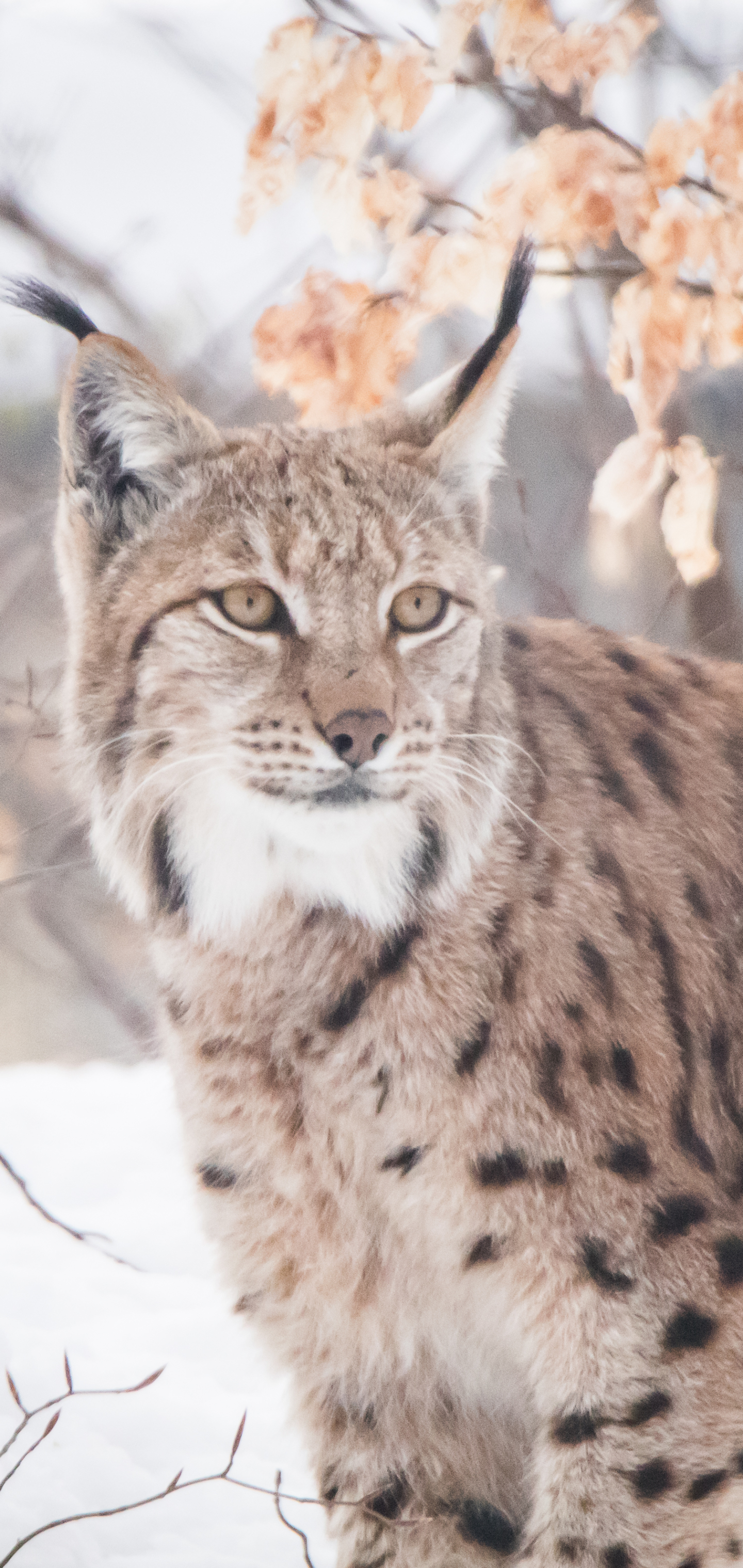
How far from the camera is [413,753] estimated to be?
3.21ft

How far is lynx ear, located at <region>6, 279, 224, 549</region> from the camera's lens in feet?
3.17

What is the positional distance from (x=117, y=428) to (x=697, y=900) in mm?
617

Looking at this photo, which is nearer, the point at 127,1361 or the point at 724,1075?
the point at 724,1075

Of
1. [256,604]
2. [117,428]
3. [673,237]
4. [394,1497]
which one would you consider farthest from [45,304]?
[394,1497]

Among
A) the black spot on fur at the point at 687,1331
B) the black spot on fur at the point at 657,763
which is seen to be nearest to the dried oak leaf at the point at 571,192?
the black spot on fur at the point at 657,763

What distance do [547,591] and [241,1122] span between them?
917 mm

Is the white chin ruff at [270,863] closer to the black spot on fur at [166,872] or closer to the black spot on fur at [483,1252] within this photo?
the black spot on fur at [166,872]

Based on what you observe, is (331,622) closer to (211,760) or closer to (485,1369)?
(211,760)

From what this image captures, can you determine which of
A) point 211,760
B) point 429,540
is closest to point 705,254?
point 429,540

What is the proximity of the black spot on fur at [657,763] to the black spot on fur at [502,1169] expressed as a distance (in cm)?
35

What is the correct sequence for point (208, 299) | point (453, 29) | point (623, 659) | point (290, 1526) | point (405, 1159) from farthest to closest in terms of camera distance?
point (208, 299)
point (453, 29)
point (623, 659)
point (405, 1159)
point (290, 1526)

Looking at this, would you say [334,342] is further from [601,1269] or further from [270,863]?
[601,1269]

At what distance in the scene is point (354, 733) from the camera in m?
0.93

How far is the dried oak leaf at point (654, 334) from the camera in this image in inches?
58.1
